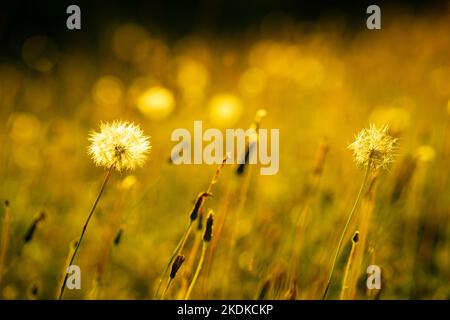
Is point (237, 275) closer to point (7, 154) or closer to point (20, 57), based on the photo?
point (7, 154)

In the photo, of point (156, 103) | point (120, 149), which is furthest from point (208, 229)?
point (156, 103)

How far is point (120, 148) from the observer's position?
1084mm

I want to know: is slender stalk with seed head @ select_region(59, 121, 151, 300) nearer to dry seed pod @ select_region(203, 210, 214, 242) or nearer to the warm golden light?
dry seed pod @ select_region(203, 210, 214, 242)

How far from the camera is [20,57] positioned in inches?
144

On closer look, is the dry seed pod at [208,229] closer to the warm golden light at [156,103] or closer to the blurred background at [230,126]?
the blurred background at [230,126]

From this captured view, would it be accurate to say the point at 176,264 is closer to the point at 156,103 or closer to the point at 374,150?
the point at 374,150

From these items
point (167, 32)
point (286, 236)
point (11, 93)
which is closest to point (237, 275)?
point (286, 236)

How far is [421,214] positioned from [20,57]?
291 cm

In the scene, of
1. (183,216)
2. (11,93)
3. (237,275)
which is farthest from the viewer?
(11,93)

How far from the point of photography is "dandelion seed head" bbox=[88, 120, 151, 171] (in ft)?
3.55

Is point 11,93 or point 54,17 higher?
point 54,17

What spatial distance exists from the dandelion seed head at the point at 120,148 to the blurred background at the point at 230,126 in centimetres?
27

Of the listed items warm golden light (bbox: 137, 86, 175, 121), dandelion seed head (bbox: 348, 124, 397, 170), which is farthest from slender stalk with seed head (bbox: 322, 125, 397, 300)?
warm golden light (bbox: 137, 86, 175, 121)

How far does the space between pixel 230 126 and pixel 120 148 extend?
1.76m
